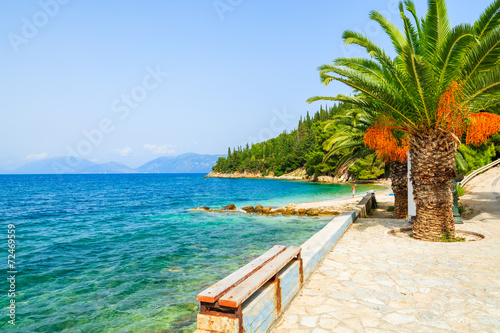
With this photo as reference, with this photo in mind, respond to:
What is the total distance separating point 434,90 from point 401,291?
553 centimetres

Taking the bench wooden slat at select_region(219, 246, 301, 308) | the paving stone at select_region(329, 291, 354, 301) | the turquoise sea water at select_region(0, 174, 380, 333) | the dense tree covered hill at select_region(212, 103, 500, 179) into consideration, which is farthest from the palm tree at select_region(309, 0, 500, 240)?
the dense tree covered hill at select_region(212, 103, 500, 179)

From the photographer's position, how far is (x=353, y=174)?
65.9 m

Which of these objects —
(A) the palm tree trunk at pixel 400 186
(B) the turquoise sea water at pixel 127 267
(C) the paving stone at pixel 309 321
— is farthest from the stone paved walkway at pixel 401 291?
(A) the palm tree trunk at pixel 400 186

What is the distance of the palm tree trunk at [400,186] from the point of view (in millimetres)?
12414

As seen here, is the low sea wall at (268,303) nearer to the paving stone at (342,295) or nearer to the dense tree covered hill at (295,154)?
the paving stone at (342,295)

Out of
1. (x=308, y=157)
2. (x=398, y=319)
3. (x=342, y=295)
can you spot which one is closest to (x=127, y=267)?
(x=342, y=295)

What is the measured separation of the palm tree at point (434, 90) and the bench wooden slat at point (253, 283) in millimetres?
5387

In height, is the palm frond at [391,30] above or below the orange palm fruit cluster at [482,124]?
above

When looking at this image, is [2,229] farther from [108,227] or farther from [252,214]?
[252,214]

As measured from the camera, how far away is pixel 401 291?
4.80 meters

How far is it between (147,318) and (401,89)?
334 inches

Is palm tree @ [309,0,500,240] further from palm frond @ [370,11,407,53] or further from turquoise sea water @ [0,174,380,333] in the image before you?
turquoise sea water @ [0,174,380,333]

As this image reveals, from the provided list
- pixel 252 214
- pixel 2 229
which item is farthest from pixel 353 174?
pixel 2 229

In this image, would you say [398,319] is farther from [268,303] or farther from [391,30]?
[391,30]
